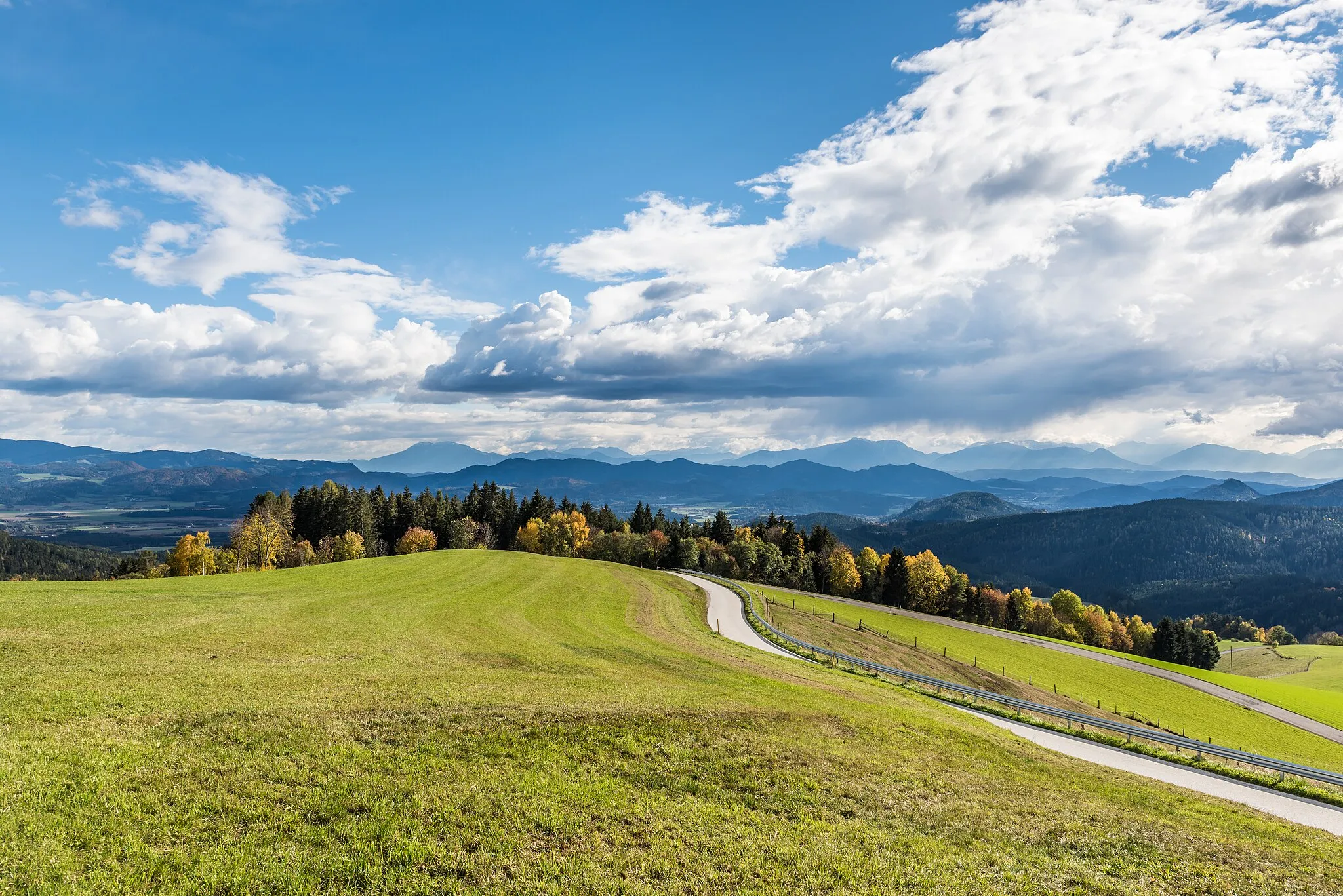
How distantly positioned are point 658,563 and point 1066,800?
108 meters

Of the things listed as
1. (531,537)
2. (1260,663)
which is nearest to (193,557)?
(531,537)

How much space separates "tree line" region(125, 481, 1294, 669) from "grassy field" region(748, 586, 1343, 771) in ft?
127

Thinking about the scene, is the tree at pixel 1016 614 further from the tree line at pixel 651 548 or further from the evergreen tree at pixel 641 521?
the evergreen tree at pixel 641 521

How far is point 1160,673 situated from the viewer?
245 feet

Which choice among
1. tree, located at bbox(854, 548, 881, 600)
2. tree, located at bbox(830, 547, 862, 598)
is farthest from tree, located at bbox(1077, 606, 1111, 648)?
tree, located at bbox(830, 547, 862, 598)

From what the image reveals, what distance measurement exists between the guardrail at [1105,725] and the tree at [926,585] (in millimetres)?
79176

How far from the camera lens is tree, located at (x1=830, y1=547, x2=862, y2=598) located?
122250 mm

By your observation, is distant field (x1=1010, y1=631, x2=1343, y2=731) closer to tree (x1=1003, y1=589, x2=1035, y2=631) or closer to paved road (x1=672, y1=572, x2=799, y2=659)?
tree (x1=1003, y1=589, x2=1035, y2=631)

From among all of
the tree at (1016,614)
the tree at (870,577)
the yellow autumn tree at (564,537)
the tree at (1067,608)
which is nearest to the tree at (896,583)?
the tree at (870,577)

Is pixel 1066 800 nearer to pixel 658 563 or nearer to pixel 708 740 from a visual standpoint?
pixel 708 740

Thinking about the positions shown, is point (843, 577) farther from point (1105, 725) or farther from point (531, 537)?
point (1105, 725)

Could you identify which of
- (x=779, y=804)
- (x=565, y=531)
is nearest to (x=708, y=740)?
(x=779, y=804)

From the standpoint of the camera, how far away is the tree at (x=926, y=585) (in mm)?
120438

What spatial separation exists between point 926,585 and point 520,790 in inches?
4802
